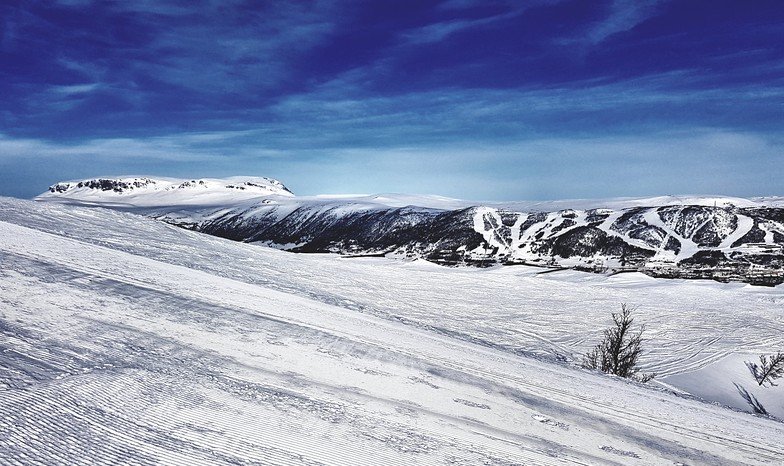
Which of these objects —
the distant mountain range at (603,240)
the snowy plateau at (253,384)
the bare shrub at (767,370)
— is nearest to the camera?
the snowy plateau at (253,384)

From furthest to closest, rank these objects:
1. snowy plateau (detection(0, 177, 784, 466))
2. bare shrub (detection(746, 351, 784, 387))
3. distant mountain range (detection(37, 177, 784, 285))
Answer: distant mountain range (detection(37, 177, 784, 285))
bare shrub (detection(746, 351, 784, 387))
snowy plateau (detection(0, 177, 784, 466))

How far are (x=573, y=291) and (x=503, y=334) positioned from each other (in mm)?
23252

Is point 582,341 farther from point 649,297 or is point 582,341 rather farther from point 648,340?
point 649,297

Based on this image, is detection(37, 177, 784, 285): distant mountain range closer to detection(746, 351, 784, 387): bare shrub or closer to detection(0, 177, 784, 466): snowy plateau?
detection(746, 351, 784, 387): bare shrub

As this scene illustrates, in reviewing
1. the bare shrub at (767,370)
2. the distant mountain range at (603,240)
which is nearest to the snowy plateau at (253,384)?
the bare shrub at (767,370)

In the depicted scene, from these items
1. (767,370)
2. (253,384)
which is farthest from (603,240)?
(253,384)

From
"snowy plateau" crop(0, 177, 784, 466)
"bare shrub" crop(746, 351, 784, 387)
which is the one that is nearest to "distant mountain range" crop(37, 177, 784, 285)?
"bare shrub" crop(746, 351, 784, 387)

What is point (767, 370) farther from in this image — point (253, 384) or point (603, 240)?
point (603, 240)

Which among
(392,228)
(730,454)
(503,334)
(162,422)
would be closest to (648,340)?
(503,334)

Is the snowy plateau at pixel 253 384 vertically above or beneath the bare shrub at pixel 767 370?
above

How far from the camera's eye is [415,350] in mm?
10758

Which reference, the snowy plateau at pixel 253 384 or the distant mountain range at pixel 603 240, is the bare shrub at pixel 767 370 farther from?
the distant mountain range at pixel 603 240

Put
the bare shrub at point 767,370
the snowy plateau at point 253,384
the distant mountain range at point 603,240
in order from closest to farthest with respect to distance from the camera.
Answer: the snowy plateau at point 253,384 → the bare shrub at point 767,370 → the distant mountain range at point 603,240

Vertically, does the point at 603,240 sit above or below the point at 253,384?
above
